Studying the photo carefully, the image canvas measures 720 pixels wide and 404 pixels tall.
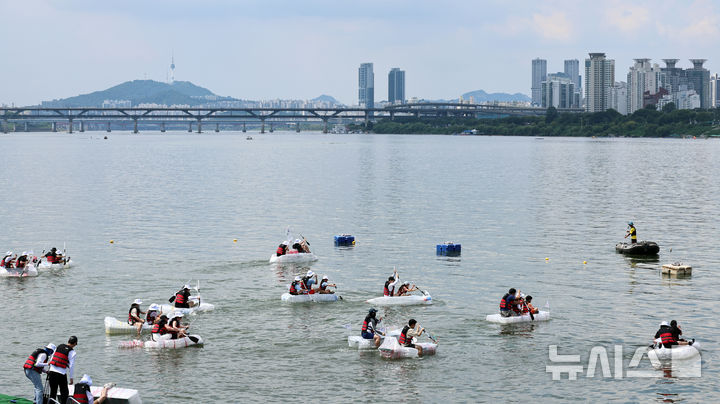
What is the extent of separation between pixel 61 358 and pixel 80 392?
4.37 ft

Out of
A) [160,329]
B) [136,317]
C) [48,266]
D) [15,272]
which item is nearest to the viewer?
[160,329]

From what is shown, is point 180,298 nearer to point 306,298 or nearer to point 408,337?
point 306,298

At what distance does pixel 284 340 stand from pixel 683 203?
2734 inches

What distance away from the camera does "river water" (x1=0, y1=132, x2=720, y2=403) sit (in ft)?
101

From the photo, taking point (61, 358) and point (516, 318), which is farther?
point (516, 318)

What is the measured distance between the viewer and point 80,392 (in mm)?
25562

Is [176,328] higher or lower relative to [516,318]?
higher

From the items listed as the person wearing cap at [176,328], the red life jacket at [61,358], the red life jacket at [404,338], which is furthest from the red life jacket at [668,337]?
the red life jacket at [61,358]

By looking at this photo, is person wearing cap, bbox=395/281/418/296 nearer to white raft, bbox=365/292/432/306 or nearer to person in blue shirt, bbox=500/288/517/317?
white raft, bbox=365/292/432/306

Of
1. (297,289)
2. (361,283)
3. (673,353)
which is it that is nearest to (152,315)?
(297,289)

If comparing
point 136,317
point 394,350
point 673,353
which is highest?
point 136,317

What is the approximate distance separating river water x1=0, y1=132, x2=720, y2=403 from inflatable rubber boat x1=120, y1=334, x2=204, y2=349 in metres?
0.39

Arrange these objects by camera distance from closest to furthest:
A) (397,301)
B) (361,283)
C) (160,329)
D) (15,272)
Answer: (160,329), (397,301), (361,283), (15,272)

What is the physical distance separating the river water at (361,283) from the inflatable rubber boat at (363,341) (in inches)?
16.9
